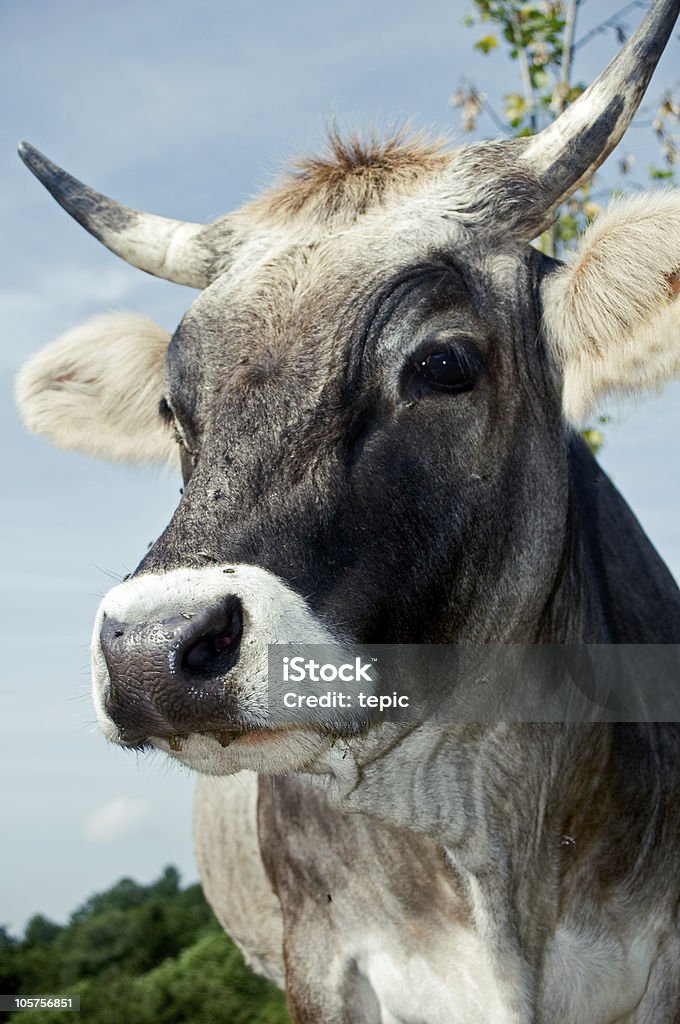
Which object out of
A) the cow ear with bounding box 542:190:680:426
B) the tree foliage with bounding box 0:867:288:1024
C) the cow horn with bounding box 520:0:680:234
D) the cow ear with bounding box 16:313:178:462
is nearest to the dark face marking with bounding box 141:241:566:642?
the cow ear with bounding box 542:190:680:426

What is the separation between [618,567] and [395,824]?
1666mm

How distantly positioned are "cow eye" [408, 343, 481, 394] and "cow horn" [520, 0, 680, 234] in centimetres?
68

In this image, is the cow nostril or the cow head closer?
the cow nostril

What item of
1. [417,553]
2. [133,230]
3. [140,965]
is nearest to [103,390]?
[133,230]

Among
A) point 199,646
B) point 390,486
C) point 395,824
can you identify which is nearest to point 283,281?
point 390,486

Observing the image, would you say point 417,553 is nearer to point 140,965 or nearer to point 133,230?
point 133,230

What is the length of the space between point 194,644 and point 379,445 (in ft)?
2.89

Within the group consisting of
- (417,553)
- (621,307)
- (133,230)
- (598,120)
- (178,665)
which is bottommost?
(178,665)

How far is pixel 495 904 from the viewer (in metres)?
3.73

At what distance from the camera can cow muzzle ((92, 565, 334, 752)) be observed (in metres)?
2.58

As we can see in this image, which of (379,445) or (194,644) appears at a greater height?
(379,445)

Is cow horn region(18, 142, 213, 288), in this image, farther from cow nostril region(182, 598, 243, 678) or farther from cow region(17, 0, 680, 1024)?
cow nostril region(182, 598, 243, 678)

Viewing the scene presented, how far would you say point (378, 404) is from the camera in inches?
128

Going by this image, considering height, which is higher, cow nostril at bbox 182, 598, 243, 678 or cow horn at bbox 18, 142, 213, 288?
cow horn at bbox 18, 142, 213, 288
